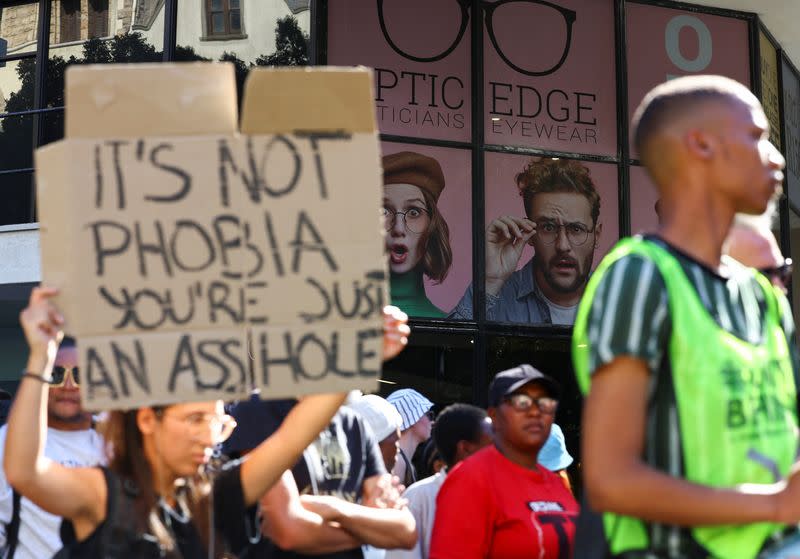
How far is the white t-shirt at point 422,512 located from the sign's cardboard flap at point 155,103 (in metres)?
2.97

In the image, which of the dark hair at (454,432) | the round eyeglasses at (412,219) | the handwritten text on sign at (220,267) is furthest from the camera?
the round eyeglasses at (412,219)

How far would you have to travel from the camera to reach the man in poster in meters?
11.4

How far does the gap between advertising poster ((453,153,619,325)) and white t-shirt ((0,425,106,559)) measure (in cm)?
611

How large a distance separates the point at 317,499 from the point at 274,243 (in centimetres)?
138

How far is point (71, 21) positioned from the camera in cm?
1284

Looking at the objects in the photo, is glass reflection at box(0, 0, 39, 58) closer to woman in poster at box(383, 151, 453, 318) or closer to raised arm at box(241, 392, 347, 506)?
woman in poster at box(383, 151, 453, 318)

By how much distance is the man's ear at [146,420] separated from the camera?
353 centimetres

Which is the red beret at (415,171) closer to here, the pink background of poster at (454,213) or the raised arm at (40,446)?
the pink background of poster at (454,213)

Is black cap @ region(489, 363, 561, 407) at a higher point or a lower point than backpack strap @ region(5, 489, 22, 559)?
higher

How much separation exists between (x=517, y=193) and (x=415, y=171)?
98 centimetres

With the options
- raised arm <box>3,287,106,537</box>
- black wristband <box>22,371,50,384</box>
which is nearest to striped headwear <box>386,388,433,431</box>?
raised arm <box>3,287,106,537</box>

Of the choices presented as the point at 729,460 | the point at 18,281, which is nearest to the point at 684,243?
the point at 729,460

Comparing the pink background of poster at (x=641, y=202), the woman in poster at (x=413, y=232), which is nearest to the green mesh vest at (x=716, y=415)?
the woman in poster at (x=413, y=232)

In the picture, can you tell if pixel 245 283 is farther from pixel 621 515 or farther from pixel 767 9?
pixel 767 9
